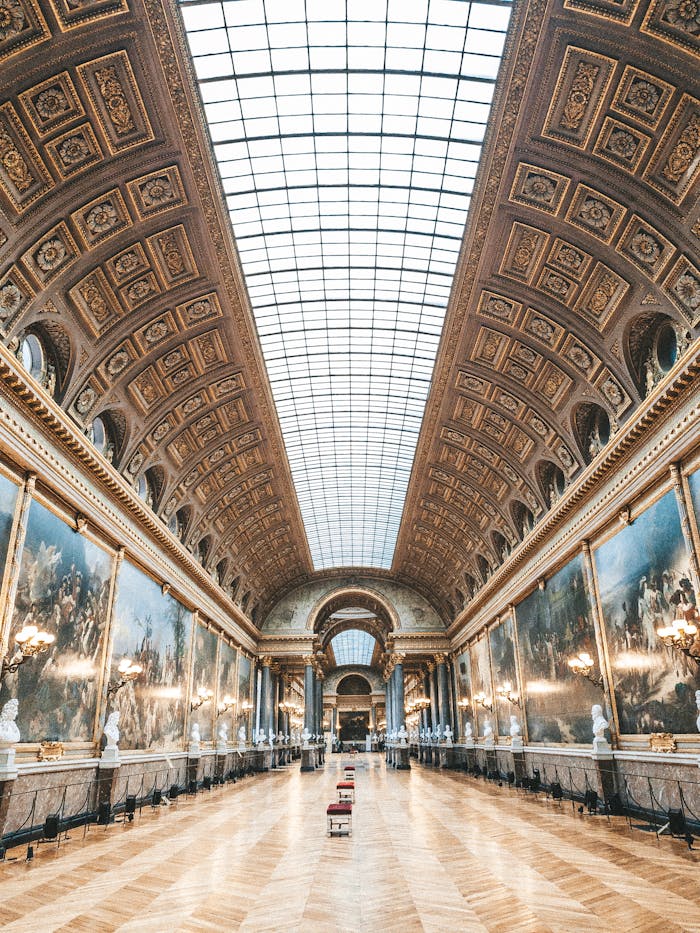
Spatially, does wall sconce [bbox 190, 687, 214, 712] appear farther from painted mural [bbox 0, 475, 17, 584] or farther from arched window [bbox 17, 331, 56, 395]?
arched window [bbox 17, 331, 56, 395]

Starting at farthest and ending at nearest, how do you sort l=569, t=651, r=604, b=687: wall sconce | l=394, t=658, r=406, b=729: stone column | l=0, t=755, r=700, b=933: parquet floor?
1. l=394, t=658, r=406, b=729: stone column
2. l=569, t=651, r=604, b=687: wall sconce
3. l=0, t=755, r=700, b=933: parquet floor

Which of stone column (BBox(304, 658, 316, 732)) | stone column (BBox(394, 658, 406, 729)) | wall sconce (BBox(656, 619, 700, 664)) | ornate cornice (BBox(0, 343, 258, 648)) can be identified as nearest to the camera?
wall sconce (BBox(656, 619, 700, 664))

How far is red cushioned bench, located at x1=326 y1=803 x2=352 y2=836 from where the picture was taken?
477 inches

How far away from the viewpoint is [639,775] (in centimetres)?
1445

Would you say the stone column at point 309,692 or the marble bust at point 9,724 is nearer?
the marble bust at point 9,724

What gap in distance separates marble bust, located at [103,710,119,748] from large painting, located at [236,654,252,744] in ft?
65.9

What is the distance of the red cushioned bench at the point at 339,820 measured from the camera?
12125mm

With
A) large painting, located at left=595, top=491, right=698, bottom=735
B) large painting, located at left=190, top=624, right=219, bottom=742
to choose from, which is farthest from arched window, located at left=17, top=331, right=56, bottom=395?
large painting, located at left=190, top=624, right=219, bottom=742

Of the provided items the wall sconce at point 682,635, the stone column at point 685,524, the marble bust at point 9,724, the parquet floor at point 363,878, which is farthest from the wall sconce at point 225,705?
the stone column at point 685,524

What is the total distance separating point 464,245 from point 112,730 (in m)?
15.5

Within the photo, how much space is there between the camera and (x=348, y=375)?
26.3 meters

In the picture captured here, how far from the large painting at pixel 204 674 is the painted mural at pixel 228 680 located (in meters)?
1.29

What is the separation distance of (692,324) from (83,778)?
17330mm

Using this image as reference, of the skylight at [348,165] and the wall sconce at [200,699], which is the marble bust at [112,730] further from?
the skylight at [348,165]
